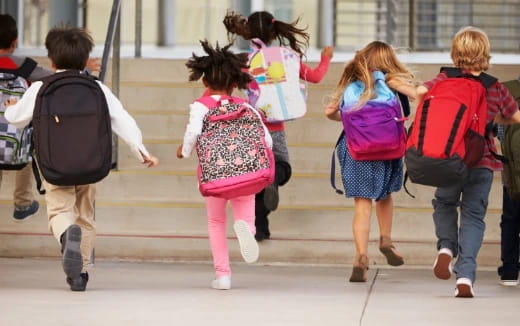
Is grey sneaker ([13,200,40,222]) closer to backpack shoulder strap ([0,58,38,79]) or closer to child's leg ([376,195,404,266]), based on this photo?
backpack shoulder strap ([0,58,38,79])

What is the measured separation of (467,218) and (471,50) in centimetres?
Answer: 91

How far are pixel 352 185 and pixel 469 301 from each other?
124cm

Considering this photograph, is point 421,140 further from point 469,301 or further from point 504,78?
point 504,78

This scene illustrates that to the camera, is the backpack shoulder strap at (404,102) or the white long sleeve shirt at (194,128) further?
the backpack shoulder strap at (404,102)

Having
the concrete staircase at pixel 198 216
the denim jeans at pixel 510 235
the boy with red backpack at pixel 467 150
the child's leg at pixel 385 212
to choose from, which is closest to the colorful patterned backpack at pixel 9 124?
the concrete staircase at pixel 198 216

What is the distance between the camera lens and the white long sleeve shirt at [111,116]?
8211mm

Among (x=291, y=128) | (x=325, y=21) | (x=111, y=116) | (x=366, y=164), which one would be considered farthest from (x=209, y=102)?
(x=325, y=21)

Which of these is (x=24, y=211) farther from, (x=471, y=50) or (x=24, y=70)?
(x=471, y=50)

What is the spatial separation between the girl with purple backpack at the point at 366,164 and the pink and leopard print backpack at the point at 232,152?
759mm

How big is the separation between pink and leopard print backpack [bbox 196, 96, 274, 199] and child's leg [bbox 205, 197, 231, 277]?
202mm

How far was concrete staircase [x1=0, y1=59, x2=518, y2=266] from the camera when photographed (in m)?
10.2

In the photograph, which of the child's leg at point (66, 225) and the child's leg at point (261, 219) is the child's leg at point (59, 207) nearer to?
the child's leg at point (66, 225)

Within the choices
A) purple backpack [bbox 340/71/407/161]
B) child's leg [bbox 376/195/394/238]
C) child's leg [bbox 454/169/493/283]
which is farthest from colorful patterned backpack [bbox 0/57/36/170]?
child's leg [bbox 454/169/493/283]

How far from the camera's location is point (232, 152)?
8.38 metres
